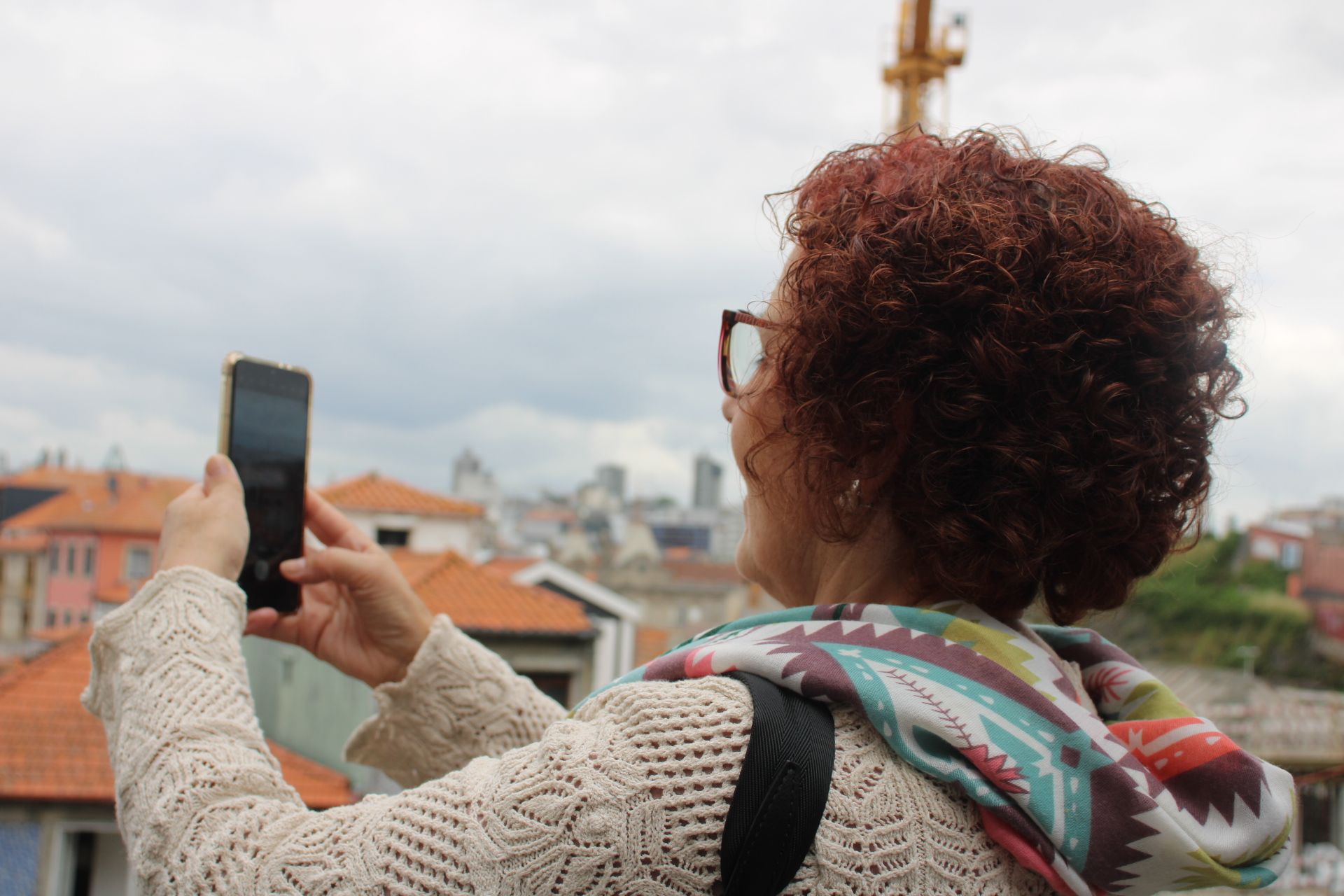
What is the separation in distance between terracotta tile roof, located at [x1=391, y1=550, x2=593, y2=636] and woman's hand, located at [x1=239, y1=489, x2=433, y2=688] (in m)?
10.9

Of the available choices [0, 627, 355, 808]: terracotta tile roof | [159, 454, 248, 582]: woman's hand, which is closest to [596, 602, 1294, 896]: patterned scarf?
[159, 454, 248, 582]: woman's hand

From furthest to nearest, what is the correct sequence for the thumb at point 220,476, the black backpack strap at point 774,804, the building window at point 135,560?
the building window at point 135,560 → the thumb at point 220,476 → the black backpack strap at point 774,804

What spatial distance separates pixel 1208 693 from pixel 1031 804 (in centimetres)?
1983

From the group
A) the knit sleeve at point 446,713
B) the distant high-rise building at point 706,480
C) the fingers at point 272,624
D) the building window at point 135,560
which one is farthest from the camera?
the distant high-rise building at point 706,480

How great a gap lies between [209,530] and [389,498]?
53.4 feet

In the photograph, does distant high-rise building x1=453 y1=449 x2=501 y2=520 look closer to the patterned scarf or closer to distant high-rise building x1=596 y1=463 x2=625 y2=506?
distant high-rise building x1=596 y1=463 x2=625 y2=506

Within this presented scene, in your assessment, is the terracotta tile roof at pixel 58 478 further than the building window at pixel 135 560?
Yes

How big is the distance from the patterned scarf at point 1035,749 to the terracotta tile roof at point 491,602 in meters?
11.7

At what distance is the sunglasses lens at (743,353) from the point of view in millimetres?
1076

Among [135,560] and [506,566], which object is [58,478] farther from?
[506,566]

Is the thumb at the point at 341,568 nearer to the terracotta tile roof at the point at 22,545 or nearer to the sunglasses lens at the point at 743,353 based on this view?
the sunglasses lens at the point at 743,353

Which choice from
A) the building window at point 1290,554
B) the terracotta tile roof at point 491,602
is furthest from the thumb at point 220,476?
the building window at point 1290,554

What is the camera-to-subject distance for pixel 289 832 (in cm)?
84

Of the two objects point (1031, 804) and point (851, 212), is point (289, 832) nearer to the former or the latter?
point (1031, 804)
